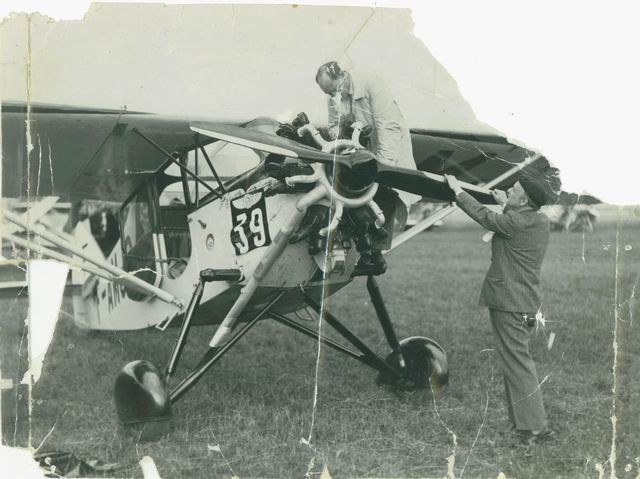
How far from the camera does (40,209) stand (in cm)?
531

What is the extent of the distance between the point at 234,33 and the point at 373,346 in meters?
3.59

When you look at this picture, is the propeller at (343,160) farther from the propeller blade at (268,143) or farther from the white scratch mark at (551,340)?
the white scratch mark at (551,340)

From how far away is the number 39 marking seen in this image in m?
3.96

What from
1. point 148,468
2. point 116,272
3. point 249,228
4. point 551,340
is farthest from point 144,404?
point 551,340

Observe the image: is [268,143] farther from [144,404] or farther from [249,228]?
[144,404]

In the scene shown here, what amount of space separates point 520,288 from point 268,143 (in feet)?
5.93

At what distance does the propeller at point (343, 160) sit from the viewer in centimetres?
342

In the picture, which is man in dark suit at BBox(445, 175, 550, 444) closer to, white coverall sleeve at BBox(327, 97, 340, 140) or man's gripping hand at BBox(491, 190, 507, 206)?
man's gripping hand at BBox(491, 190, 507, 206)

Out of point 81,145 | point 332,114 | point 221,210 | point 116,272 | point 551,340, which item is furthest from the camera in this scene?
point 551,340

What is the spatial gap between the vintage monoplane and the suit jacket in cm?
39

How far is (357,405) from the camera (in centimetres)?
487

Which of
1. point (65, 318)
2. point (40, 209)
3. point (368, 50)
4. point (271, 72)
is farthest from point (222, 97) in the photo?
point (65, 318)

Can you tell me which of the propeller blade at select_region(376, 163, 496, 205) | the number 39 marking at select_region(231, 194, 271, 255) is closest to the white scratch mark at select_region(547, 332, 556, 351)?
the propeller blade at select_region(376, 163, 496, 205)

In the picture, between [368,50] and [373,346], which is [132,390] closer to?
[368,50]
